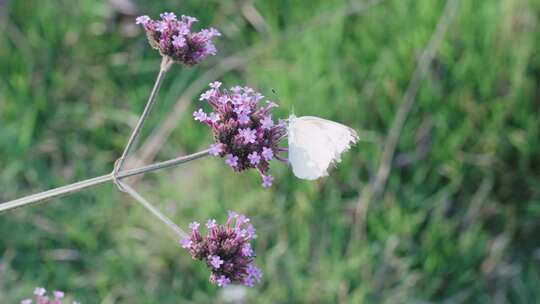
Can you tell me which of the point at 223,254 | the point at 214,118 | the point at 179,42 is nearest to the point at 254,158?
the point at 214,118

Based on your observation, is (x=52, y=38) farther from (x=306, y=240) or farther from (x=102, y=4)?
(x=306, y=240)

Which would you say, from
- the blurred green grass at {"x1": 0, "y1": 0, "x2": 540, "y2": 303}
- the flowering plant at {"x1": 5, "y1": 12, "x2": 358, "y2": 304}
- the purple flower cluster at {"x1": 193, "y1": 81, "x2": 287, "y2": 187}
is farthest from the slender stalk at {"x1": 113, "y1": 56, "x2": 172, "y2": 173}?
the blurred green grass at {"x1": 0, "y1": 0, "x2": 540, "y2": 303}

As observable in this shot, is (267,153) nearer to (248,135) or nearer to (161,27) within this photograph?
(248,135)

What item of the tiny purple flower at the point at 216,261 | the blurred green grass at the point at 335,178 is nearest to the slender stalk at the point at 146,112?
the tiny purple flower at the point at 216,261

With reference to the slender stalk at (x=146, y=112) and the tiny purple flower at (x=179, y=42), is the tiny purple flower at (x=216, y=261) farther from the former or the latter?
the tiny purple flower at (x=179, y=42)

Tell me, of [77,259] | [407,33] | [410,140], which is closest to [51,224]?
[77,259]

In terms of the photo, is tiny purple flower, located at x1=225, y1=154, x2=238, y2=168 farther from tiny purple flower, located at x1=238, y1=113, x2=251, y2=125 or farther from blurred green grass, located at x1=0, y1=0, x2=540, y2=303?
blurred green grass, located at x1=0, y1=0, x2=540, y2=303
